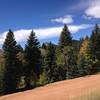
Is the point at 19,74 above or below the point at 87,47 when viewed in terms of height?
below

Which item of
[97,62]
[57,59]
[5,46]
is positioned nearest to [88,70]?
[97,62]

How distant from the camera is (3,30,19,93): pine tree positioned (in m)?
57.6

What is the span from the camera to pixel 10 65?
58812mm

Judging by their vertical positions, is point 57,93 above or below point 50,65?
below

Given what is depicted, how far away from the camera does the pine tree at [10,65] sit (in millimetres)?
57562

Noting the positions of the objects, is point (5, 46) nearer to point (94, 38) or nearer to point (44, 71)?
point (44, 71)

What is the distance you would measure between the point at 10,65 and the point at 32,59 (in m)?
5.83

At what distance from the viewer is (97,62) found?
7500cm

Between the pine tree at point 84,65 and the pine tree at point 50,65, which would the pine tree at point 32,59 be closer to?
the pine tree at point 50,65

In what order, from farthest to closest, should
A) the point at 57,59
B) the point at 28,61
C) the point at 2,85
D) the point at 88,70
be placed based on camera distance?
the point at 88,70
the point at 57,59
the point at 28,61
the point at 2,85

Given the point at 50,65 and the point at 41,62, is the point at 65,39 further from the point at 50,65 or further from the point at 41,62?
the point at 41,62

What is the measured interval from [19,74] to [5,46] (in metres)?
5.77

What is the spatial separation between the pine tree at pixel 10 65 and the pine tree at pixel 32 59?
11.0 feet

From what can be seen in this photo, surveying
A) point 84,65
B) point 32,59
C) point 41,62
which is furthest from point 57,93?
point 84,65
